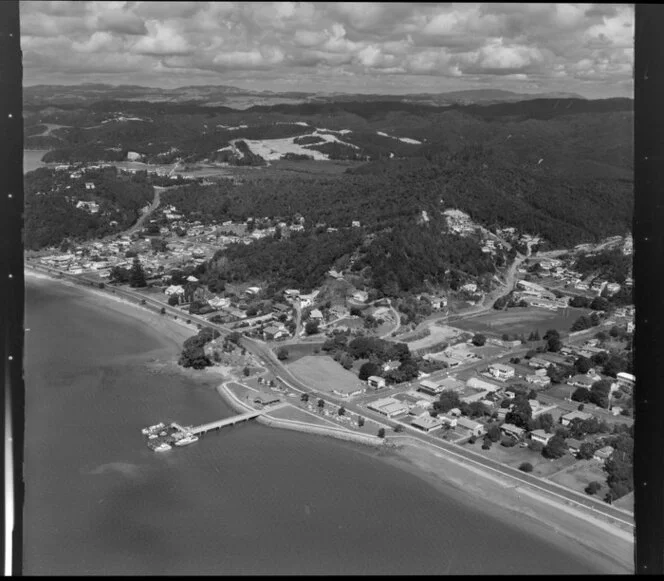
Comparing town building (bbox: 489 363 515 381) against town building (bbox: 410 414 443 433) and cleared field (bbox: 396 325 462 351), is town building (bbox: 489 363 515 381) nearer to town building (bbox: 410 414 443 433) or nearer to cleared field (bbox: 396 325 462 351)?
cleared field (bbox: 396 325 462 351)

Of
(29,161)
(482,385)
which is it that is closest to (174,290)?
(482,385)

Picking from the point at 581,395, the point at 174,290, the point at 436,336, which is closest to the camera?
the point at 581,395

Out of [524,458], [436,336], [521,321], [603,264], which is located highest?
[603,264]

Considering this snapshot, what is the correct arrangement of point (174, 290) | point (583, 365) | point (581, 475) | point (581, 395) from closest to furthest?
point (581, 475), point (581, 395), point (583, 365), point (174, 290)

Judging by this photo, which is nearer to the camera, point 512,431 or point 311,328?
point 512,431

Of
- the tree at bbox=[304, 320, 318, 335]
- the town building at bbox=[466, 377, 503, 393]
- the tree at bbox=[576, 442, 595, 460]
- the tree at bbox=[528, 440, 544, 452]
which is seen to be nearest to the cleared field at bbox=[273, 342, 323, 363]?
the tree at bbox=[304, 320, 318, 335]

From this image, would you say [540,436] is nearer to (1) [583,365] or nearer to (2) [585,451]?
(2) [585,451]

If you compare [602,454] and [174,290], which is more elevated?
[174,290]
